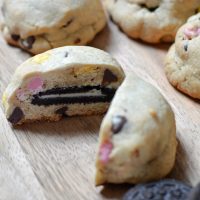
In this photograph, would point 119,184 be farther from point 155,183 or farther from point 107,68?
point 107,68

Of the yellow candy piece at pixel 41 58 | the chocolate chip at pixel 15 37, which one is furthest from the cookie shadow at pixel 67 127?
the chocolate chip at pixel 15 37

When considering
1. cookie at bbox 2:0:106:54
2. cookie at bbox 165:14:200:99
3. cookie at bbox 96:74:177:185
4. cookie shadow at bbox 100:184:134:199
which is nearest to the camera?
cookie at bbox 96:74:177:185

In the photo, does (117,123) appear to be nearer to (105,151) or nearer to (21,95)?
(105,151)

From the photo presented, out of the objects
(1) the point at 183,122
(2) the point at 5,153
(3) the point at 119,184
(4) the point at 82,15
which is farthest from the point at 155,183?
(4) the point at 82,15

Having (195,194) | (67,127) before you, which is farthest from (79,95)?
(195,194)

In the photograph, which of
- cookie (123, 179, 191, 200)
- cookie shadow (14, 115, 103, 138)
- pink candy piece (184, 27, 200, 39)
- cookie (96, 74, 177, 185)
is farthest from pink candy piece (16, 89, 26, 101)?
pink candy piece (184, 27, 200, 39)

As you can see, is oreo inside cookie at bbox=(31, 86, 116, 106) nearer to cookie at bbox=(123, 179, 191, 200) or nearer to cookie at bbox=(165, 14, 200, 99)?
cookie at bbox=(165, 14, 200, 99)
